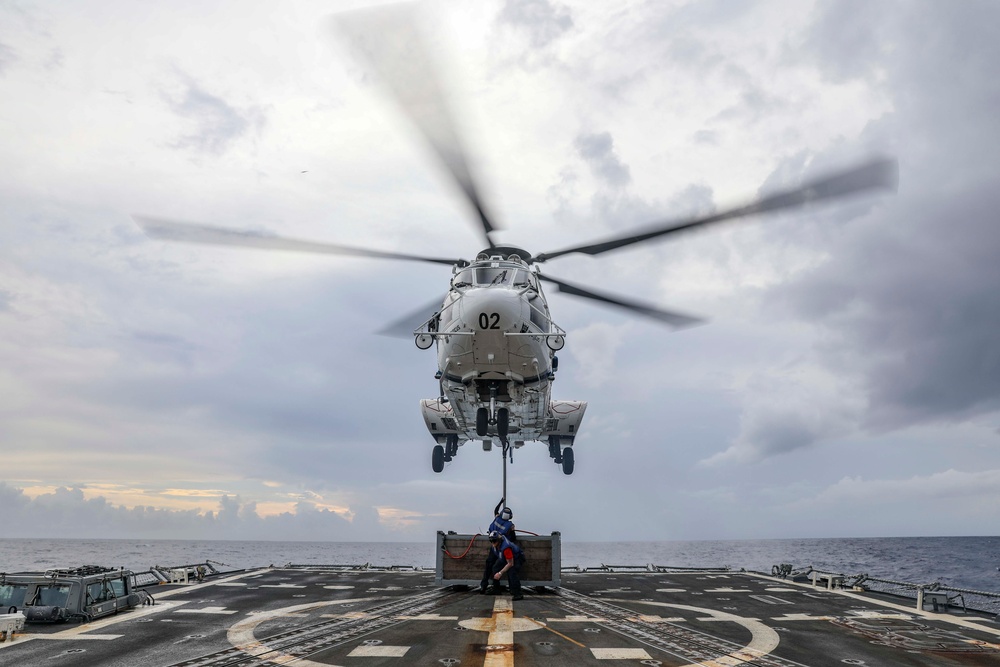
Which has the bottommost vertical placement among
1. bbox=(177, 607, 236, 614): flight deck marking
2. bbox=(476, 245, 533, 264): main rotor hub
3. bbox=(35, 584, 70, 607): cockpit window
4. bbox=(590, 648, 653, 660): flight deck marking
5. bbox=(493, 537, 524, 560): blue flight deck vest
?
bbox=(177, 607, 236, 614): flight deck marking

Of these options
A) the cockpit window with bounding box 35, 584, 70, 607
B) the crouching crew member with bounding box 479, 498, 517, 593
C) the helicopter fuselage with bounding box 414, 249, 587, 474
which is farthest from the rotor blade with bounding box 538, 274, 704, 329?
the cockpit window with bounding box 35, 584, 70, 607

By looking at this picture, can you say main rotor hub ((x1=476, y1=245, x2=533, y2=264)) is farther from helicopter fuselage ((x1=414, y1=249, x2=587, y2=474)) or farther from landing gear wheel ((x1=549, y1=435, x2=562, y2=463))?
landing gear wheel ((x1=549, y1=435, x2=562, y2=463))

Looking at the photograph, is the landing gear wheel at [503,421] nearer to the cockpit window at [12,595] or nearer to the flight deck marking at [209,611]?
the flight deck marking at [209,611]

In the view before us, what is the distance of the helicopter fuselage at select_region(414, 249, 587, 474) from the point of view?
63.9ft

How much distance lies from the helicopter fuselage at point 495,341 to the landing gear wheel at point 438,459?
777 centimetres

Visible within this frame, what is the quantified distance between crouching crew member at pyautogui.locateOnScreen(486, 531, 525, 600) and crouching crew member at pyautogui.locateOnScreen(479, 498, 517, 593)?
103 millimetres

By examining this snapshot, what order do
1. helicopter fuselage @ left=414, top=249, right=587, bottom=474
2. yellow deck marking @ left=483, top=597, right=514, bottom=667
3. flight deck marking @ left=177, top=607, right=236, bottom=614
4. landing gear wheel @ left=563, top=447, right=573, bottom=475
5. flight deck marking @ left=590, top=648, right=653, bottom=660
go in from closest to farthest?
yellow deck marking @ left=483, top=597, right=514, bottom=667 → flight deck marking @ left=590, top=648, right=653, bottom=660 → flight deck marking @ left=177, top=607, right=236, bottom=614 → helicopter fuselage @ left=414, top=249, right=587, bottom=474 → landing gear wheel @ left=563, top=447, right=573, bottom=475

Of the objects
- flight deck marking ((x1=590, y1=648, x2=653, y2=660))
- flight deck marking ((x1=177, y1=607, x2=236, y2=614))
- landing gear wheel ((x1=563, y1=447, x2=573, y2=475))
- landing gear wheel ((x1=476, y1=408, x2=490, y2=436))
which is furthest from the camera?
landing gear wheel ((x1=563, y1=447, x2=573, y2=475))

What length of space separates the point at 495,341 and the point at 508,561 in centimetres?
808

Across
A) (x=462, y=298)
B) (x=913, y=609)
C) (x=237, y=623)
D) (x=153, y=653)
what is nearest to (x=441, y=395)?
(x=462, y=298)

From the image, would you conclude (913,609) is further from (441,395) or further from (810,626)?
(441,395)

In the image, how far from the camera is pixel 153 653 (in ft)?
44.5

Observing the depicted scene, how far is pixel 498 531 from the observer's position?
22.4 m

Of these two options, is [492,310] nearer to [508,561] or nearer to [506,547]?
[506,547]
